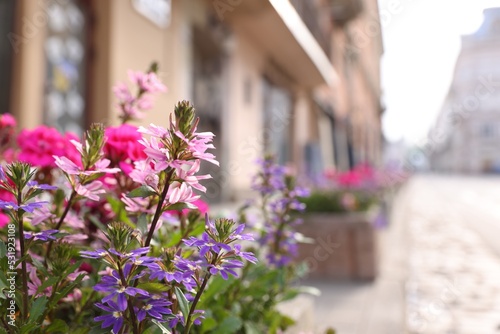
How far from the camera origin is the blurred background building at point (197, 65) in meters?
4.37

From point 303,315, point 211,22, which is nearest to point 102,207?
point 303,315

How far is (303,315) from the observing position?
7.06 feet

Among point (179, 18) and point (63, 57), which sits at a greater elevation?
point (179, 18)

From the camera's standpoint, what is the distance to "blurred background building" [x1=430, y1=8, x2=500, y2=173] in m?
19.9

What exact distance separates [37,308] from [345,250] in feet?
13.0

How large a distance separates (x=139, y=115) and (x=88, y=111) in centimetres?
402

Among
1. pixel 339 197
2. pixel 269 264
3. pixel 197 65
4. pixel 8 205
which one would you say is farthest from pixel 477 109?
pixel 8 205

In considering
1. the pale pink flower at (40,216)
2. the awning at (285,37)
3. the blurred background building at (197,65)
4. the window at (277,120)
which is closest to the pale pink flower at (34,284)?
the pale pink flower at (40,216)

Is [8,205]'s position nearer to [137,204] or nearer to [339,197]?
[137,204]

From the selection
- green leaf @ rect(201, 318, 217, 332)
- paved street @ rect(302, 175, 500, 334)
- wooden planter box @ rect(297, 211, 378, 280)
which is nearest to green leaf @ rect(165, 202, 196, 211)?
green leaf @ rect(201, 318, 217, 332)

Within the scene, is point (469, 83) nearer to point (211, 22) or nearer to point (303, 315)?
point (211, 22)

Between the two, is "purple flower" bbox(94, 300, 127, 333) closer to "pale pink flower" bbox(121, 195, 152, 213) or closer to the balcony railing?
"pale pink flower" bbox(121, 195, 152, 213)

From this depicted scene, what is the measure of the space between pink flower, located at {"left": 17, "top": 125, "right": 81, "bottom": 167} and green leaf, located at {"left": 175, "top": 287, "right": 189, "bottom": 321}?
64 cm

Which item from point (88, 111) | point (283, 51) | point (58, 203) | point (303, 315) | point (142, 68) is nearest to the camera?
point (58, 203)
